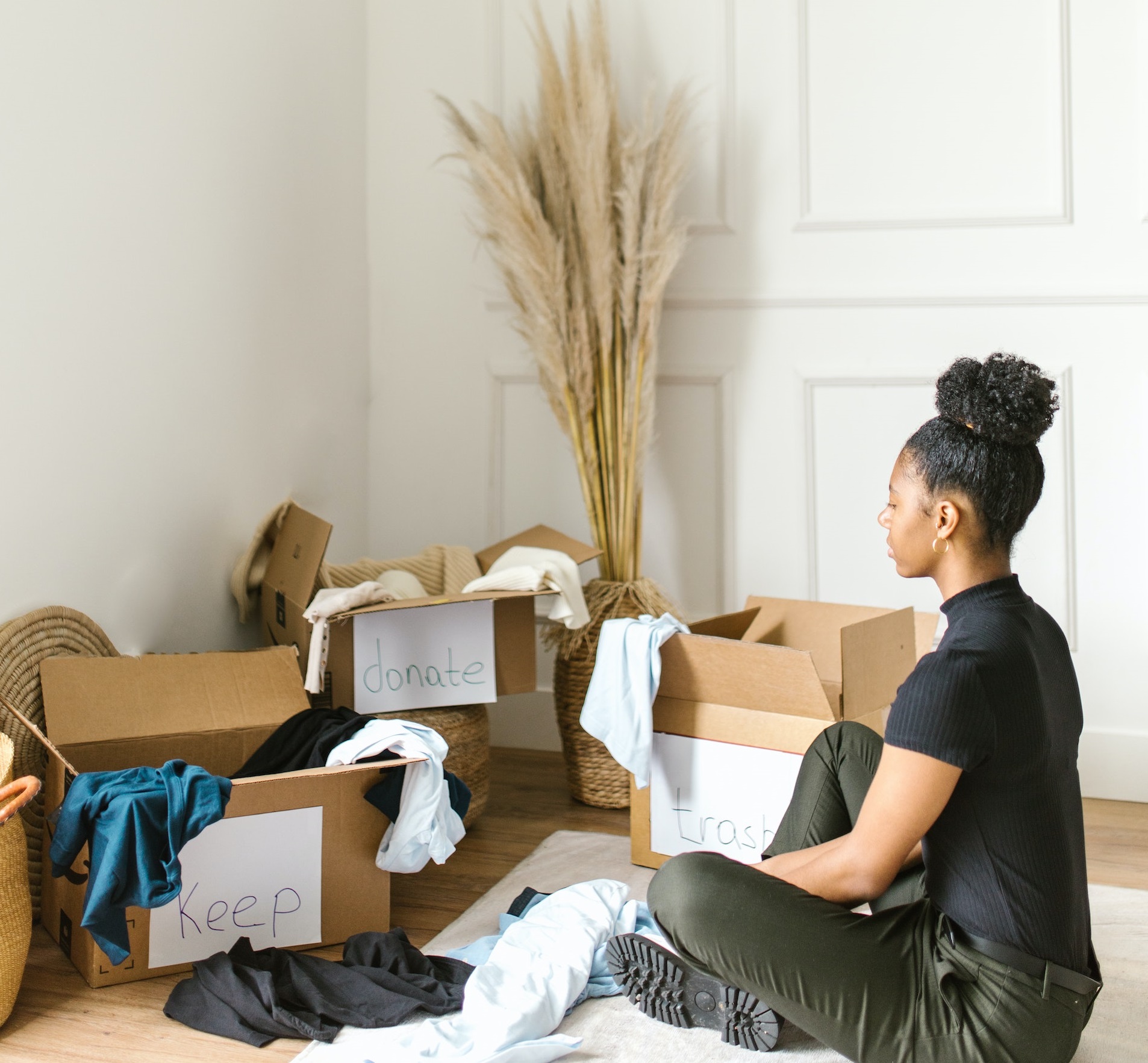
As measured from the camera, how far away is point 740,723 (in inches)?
79.0

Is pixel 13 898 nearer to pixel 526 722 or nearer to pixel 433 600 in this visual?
pixel 433 600

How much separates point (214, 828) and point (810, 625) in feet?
4.43

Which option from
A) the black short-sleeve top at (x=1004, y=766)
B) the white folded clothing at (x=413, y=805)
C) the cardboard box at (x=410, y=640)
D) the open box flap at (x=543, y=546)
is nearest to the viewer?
the black short-sleeve top at (x=1004, y=766)

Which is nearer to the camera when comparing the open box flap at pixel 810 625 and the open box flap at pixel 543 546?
the open box flap at pixel 810 625

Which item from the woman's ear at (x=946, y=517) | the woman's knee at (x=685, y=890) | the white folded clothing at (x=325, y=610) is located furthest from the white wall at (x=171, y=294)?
the woman's ear at (x=946, y=517)

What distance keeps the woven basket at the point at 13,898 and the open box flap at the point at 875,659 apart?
132cm

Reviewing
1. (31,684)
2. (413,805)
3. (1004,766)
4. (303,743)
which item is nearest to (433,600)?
(303,743)

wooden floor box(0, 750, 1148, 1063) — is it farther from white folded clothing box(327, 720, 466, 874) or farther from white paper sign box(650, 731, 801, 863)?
white paper sign box(650, 731, 801, 863)

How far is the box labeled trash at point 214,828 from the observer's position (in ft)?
5.57

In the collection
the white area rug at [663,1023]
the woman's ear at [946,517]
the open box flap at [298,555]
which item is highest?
the woman's ear at [946,517]

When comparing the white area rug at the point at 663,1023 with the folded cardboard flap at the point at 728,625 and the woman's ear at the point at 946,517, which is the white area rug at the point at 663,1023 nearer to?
the folded cardboard flap at the point at 728,625

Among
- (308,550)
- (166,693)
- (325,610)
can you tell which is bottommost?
(166,693)

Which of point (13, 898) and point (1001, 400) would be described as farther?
point (13, 898)

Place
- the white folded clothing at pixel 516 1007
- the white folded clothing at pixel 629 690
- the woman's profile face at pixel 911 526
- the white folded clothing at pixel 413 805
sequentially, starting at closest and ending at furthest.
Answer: the woman's profile face at pixel 911 526 < the white folded clothing at pixel 516 1007 < the white folded clothing at pixel 413 805 < the white folded clothing at pixel 629 690
